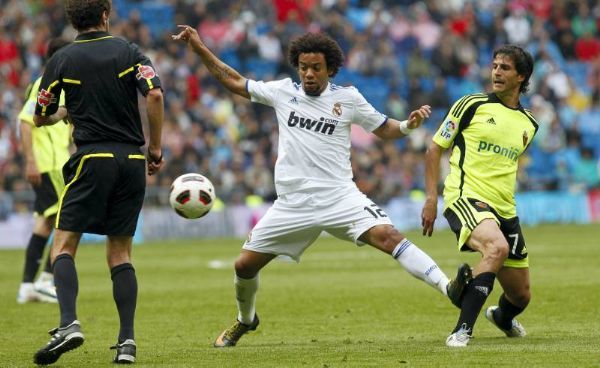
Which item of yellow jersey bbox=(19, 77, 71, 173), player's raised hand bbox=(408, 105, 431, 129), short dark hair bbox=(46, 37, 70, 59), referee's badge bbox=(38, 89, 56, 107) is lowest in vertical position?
yellow jersey bbox=(19, 77, 71, 173)

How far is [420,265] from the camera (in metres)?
9.39

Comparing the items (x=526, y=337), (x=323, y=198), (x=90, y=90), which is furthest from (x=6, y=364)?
(x=526, y=337)

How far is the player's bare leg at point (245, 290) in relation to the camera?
9.74 meters

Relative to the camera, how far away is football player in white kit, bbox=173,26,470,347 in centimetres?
962

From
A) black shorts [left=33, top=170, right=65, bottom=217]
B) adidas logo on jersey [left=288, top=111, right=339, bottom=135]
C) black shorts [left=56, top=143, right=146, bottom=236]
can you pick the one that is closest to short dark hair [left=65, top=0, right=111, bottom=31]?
black shorts [left=56, top=143, right=146, bottom=236]

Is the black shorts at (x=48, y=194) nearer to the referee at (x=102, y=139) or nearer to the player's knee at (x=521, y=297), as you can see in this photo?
the referee at (x=102, y=139)

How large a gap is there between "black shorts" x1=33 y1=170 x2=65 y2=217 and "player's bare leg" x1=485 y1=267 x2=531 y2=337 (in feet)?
18.9

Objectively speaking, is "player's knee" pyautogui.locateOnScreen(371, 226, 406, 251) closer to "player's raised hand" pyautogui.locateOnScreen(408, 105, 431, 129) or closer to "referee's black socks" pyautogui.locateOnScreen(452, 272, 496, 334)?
"referee's black socks" pyautogui.locateOnScreen(452, 272, 496, 334)

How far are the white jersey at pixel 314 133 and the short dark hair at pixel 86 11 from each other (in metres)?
1.72

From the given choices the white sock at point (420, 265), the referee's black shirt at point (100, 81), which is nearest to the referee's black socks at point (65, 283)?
the referee's black shirt at point (100, 81)

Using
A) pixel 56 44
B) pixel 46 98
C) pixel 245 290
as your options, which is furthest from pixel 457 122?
pixel 56 44

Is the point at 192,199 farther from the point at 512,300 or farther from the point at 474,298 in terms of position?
the point at 512,300

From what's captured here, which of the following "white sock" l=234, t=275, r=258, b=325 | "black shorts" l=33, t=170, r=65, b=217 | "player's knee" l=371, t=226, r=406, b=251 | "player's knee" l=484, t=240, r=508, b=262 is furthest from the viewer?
"black shorts" l=33, t=170, r=65, b=217

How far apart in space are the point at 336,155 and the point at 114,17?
67.5ft
